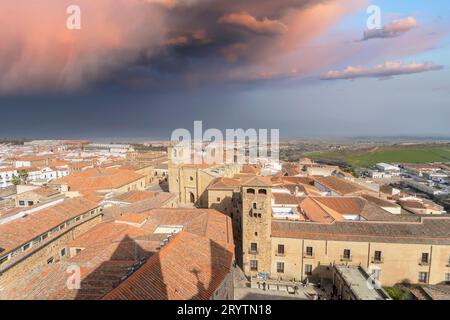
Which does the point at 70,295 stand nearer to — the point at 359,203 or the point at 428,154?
the point at 359,203

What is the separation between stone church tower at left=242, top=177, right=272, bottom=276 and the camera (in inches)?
798

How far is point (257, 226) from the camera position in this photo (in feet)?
67.0

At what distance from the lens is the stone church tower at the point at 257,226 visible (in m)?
20.3

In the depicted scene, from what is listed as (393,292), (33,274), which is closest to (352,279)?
(393,292)

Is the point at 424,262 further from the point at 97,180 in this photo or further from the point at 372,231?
the point at 97,180

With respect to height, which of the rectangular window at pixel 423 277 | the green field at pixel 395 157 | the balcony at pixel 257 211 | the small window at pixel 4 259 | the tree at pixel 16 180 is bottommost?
the green field at pixel 395 157

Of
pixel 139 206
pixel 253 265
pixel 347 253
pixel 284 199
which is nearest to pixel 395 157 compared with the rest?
pixel 284 199

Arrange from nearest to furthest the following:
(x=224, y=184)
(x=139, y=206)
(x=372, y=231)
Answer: (x=372, y=231) < (x=139, y=206) < (x=224, y=184)

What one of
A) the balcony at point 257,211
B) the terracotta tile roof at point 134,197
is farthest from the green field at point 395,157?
the balcony at point 257,211

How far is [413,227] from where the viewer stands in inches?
797

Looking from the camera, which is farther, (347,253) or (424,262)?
(347,253)

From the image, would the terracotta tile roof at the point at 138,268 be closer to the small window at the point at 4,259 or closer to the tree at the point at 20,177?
the small window at the point at 4,259

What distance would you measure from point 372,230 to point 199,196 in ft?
74.9

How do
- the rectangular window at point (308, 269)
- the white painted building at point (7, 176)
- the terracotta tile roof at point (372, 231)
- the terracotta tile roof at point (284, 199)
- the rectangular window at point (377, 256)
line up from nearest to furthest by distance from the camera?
1. the terracotta tile roof at point (372, 231)
2. the rectangular window at point (377, 256)
3. the rectangular window at point (308, 269)
4. the terracotta tile roof at point (284, 199)
5. the white painted building at point (7, 176)
